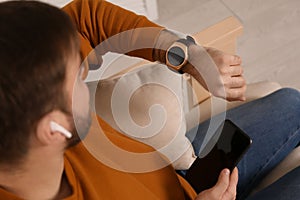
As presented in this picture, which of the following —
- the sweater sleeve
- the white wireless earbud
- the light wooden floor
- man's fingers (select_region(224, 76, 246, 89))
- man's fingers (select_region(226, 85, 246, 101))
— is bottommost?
the light wooden floor

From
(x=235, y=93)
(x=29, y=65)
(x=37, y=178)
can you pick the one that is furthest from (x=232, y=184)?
(x=29, y=65)

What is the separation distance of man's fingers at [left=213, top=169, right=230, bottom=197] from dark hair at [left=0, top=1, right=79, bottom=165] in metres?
0.34

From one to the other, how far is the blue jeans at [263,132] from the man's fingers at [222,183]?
161 mm

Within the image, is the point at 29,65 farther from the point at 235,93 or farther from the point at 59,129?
the point at 235,93

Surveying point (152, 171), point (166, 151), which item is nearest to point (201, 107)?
point (166, 151)

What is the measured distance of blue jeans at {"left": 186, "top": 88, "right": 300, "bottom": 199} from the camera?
1.04m

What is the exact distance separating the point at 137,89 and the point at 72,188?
299 mm

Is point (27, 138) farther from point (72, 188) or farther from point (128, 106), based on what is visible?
point (128, 106)

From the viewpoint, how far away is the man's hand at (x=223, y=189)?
33.4 inches

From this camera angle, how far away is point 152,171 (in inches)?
35.0

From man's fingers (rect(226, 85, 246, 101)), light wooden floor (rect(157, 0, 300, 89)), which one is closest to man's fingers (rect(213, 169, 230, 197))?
man's fingers (rect(226, 85, 246, 101))

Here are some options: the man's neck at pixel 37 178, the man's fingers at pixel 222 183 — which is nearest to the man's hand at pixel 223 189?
the man's fingers at pixel 222 183

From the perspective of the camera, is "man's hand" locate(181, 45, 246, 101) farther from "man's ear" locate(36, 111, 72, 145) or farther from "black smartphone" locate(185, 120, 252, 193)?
"man's ear" locate(36, 111, 72, 145)

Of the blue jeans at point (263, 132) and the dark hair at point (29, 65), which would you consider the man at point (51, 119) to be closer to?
the dark hair at point (29, 65)
